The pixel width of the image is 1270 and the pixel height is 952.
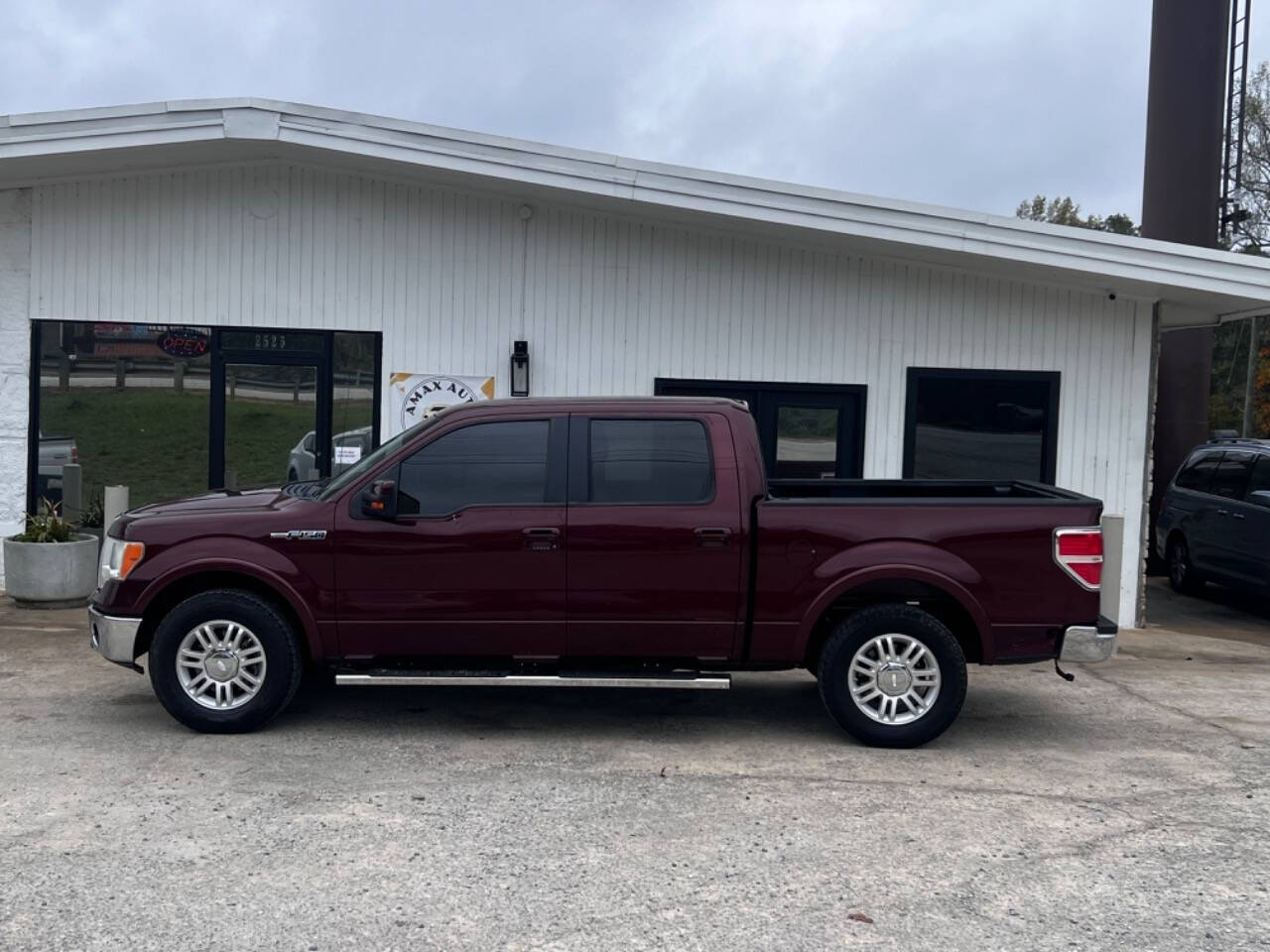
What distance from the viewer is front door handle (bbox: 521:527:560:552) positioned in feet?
23.0

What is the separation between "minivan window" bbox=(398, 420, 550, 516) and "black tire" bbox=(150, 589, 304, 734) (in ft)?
3.36

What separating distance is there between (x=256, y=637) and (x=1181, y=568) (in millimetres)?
11737

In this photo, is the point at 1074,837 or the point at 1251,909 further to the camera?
the point at 1074,837

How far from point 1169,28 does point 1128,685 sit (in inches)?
461

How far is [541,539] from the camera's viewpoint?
276 inches

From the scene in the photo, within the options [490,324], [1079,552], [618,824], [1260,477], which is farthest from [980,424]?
[618,824]

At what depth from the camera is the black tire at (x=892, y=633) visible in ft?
22.8

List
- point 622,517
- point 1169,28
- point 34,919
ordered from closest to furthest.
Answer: point 34,919 → point 622,517 → point 1169,28

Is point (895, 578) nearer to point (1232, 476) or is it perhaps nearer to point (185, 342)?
point (185, 342)

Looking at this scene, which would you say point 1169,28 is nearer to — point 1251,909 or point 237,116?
point 237,116

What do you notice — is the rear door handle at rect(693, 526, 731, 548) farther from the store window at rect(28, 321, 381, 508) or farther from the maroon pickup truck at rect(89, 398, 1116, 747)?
the store window at rect(28, 321, 381, 508)

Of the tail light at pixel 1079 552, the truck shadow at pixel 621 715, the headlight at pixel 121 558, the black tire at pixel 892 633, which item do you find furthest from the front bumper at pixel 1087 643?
the headlight at pixel 121 558

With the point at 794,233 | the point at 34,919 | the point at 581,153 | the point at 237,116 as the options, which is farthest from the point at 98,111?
the point at 34,919

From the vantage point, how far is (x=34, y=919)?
179 inches
